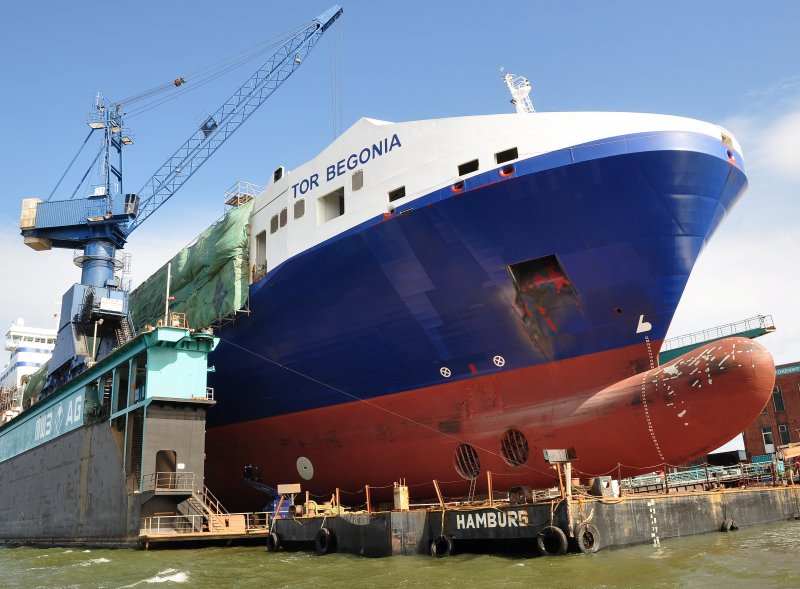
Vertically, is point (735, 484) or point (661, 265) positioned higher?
point (661, 265)

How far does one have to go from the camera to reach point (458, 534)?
12.2 meters

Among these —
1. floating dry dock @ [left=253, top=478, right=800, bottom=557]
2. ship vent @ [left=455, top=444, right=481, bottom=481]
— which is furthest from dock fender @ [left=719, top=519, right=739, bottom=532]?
ship vent @ [left=455, top=444, right=481, bottom=481]

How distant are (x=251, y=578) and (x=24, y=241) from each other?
72.9ft

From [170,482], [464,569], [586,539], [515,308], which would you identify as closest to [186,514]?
[170,482]

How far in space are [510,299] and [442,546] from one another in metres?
5.53

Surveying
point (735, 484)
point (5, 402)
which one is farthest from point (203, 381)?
point (5, 402)

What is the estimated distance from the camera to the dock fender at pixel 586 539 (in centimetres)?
1094

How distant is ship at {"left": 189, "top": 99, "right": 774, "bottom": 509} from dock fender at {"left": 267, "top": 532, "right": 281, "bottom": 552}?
9.86 ft

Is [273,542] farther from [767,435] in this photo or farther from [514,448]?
[767,435]

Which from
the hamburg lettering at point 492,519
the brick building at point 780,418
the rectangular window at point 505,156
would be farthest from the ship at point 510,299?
the brick building at point 780,418

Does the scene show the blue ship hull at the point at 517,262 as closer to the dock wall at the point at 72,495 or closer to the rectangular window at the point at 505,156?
the rectangular window at the point at 505,156

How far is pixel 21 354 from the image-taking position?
44.8 meters

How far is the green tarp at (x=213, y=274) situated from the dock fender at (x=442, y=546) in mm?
9970

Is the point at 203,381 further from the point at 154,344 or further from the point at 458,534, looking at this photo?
the point at 458,534
